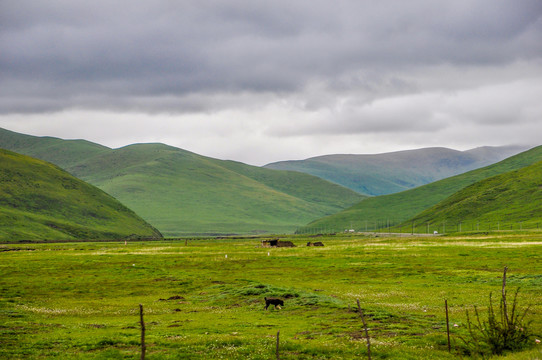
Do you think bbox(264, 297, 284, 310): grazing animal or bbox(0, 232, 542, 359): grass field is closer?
bbox(0, 232, 542, 359): grass field

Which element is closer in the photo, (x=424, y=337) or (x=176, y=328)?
(x=424, y=337)

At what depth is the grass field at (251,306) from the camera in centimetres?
2634

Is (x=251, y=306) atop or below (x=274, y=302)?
below

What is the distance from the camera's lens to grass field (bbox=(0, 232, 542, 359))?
2634 cm

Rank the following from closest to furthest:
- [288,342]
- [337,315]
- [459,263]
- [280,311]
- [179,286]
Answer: [288,342], [337,315], [280,311], [179,286], [459,263]

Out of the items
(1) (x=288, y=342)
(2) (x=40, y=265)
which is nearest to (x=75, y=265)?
(2) (x=40, y=265)

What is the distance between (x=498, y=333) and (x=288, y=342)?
9978mm

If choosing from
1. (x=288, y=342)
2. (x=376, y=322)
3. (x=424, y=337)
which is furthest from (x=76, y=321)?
(x=424, y=337)

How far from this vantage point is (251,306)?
42906 millimetres

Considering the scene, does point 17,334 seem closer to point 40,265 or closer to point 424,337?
point 424,337

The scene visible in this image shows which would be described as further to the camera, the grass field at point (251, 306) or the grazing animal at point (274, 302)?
the grazing animal at point (274, 302)

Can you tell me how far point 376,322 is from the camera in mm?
31938

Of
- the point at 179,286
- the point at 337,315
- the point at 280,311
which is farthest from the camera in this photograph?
the point at 179,286

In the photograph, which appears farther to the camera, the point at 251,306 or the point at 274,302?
the point at 251,306
